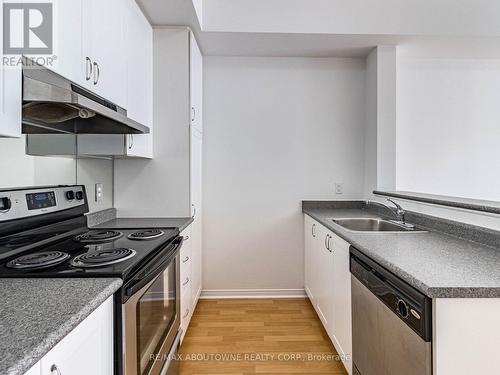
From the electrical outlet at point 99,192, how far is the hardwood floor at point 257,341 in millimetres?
1222

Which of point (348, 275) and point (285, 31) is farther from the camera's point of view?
point (285, 31)

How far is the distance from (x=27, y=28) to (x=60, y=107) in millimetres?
347

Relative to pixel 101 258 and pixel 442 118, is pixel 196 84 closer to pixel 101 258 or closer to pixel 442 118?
pixel 101 258

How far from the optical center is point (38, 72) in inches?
42.8

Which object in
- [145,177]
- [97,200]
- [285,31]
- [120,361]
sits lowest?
[120,361]

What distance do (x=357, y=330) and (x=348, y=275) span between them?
0.29 m

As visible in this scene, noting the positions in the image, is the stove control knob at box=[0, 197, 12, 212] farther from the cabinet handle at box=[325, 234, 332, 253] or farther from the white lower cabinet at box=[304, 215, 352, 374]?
the cabinet handle at box=[325, 234, 332, 253]

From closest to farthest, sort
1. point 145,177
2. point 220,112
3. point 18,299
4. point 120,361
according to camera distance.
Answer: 1. point 18,299
2. point 120,361
3. point 145,177
4. point 220,112

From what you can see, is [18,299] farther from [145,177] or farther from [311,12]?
[311,12]

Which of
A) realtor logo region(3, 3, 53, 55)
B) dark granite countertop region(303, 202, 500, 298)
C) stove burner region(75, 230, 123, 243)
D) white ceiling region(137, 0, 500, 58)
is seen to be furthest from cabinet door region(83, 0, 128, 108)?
dark granite countertop region(303, 202, 500, 298)

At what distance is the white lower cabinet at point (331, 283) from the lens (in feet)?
5.87

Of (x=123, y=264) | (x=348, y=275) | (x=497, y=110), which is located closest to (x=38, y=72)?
(x=123, y=264)

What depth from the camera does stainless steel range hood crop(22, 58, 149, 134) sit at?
3.34 ft

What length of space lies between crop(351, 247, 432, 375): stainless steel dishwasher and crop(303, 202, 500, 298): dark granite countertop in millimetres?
47
